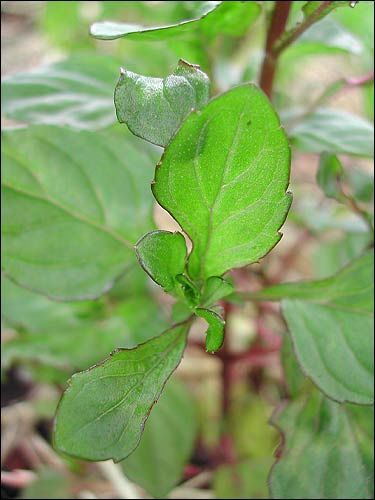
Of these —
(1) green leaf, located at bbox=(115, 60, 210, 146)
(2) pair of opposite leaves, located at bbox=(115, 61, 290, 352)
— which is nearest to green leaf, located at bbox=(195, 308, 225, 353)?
(2) pair of opposite leaves, located at bbox=(115, 61, 290, 352)

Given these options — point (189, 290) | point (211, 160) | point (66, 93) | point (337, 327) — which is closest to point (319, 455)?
point (337, 327)

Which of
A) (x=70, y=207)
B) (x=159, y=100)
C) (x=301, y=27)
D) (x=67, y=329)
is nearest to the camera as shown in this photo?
(x=159, y=100)

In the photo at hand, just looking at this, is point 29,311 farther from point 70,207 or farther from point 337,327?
point 337,327

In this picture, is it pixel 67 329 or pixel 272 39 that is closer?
pixel 272 39

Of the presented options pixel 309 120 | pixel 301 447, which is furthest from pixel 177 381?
pixel 309 120

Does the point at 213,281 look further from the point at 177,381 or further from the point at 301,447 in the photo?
the point at 177,381

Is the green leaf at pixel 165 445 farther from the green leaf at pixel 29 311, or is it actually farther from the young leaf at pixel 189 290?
the young leaf at pixel 189 290
